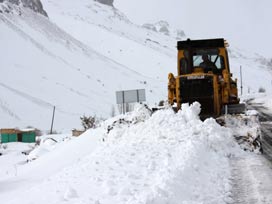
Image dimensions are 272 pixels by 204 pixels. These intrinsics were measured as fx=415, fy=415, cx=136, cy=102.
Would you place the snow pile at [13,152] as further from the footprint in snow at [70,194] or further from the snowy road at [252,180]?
the footprint in snow at [70,194]

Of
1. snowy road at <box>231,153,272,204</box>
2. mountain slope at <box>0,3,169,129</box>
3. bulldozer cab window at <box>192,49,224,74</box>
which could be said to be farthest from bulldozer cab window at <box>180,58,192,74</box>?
mountain slope at <box>0,3,169,129</box>

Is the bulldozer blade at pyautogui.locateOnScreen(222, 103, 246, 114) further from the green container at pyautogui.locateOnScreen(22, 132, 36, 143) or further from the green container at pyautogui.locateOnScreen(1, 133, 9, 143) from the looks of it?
the green container at pyautogui.locateOnScreen(1, 133, 9, 143)

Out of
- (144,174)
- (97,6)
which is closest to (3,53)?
(144,174)

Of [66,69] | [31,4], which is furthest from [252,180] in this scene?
Result: [31,4]

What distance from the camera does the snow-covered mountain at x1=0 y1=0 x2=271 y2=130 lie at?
36.8 metres

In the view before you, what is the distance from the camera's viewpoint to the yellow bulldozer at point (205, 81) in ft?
35.5

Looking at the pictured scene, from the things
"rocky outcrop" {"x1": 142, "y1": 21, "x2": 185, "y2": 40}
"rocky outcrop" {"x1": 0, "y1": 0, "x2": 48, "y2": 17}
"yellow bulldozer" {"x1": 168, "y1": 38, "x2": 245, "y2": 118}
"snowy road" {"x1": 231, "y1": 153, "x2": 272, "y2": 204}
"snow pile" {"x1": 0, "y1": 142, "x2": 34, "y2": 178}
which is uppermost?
"rocky outcrop" {"x1": 142, "y1": 21, "x2": 185, "y2": 40}

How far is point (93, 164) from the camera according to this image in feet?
23.7

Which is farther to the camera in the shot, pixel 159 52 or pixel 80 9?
pixel 80 9

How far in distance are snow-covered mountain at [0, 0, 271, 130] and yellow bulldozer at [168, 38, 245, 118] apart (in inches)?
897

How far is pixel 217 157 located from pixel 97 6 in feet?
355

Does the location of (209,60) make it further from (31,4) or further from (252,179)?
(31,4)

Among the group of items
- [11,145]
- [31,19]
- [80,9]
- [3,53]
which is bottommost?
[11,145]

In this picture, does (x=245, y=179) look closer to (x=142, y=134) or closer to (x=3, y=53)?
(x=142, y=134)
